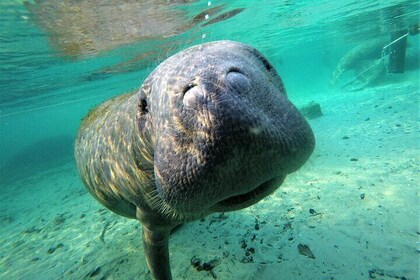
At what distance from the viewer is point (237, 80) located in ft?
5.53

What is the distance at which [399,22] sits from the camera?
27250 mm

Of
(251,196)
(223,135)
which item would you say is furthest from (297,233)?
(223,135)

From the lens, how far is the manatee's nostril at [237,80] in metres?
1.66

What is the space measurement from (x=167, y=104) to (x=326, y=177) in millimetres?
5911

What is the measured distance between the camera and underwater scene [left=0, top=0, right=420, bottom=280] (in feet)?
5.63

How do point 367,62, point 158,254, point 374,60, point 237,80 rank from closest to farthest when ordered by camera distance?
point 237,80 < point 158,254 < point 374,60 < point 367,62

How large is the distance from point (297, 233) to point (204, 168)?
3527 mm

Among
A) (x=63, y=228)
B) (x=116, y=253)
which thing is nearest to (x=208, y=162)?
(x=116, y=253)

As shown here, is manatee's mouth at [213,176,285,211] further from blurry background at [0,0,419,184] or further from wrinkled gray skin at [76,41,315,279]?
blurry background at [0,0,419,184]

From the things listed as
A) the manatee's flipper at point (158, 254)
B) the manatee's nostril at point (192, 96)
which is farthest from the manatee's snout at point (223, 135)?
the manatee's flipper at point (158, 254)

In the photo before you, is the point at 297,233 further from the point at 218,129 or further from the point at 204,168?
the point at 218,129

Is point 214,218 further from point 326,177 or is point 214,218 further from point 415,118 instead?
point 415,118

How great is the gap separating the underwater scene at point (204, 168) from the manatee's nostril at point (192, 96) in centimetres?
1

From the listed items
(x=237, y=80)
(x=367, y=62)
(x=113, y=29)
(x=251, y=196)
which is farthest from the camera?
(x=367, y=62)
